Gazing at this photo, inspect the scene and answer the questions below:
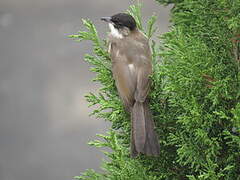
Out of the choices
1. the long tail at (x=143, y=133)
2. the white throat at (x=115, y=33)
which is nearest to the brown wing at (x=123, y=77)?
the long tail at (x=143, y=133)

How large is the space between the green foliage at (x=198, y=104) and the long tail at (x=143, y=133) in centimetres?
9

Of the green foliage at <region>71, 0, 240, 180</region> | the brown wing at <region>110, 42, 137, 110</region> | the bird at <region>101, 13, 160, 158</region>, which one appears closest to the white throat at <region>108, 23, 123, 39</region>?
the bird at <region>101, 13, 160, 158</region>

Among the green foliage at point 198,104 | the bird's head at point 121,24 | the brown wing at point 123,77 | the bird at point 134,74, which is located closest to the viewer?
the green foliage at point 198,104

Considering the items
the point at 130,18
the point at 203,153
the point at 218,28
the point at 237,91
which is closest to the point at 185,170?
the point at 203,153

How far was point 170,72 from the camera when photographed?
2.97 meters

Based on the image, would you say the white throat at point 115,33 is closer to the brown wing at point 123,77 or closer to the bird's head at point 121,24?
the bird's head at point 121,24

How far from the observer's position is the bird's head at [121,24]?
4199 millimetres

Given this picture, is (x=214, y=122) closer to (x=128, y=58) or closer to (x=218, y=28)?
(x=218, y=28)

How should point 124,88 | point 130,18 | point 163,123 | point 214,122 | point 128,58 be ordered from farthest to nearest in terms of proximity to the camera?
point 130,18, point 128,58, point 124,88, point 163,123, point 214,122

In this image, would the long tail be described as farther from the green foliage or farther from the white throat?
the white throat

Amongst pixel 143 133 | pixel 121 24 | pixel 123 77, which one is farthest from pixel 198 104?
pixel 121 24

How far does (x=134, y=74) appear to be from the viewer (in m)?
3.68

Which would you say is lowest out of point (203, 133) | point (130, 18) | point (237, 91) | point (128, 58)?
point (203, 133)

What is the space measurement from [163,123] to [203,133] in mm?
463
